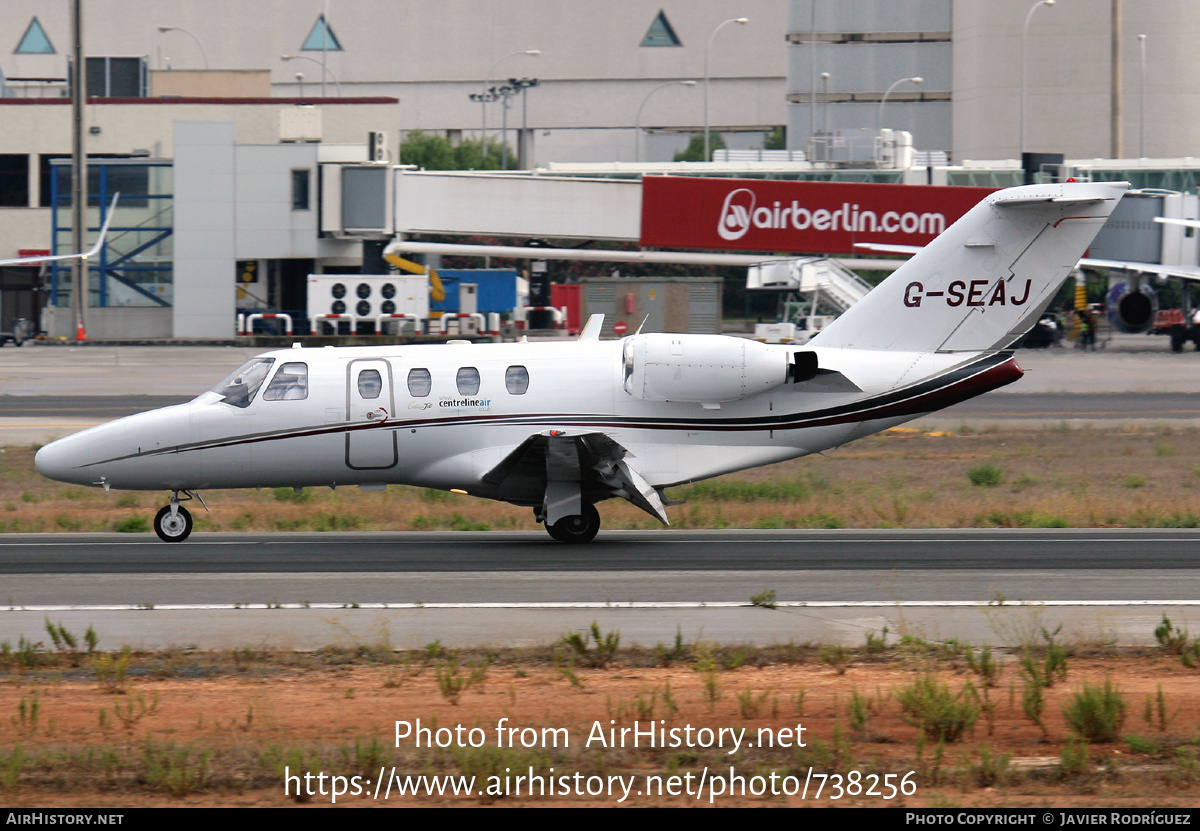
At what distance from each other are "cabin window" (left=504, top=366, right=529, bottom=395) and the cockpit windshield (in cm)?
→ 301

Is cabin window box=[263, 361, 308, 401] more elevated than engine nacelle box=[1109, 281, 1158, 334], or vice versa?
engine nacelle box=[1109, 281, 1158, 334]

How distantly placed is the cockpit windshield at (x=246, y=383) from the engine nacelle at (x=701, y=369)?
4625mm

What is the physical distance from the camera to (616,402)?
17422 mm

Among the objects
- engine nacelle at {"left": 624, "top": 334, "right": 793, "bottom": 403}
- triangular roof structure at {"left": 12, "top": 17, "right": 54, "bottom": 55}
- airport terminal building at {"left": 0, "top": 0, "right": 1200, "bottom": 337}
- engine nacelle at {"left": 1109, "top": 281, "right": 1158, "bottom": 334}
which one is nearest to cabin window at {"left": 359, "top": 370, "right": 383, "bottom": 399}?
engine nacelle at {"left": 624, "top": 334, "right": 793, "bottom": 403}

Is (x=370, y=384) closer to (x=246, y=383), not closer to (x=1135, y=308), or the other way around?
(x=246, y=383)

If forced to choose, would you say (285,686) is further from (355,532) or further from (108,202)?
(108,202)

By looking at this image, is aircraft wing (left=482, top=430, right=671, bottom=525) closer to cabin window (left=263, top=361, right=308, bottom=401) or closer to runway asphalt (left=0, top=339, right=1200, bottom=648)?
runway asphalt (left=0, top=339, right=1200, bottom=648)

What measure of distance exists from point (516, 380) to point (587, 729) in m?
8.61

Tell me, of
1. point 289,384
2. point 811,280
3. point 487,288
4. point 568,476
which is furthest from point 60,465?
point 487,288

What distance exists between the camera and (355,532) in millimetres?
19656

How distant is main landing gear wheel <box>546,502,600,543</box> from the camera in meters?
17.7

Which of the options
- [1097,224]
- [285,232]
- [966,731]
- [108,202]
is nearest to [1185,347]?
[285,232]

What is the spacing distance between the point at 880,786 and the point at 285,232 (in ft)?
178

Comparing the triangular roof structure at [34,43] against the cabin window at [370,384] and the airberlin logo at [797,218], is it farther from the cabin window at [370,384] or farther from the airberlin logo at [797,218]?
the cabin window at [370,384]
